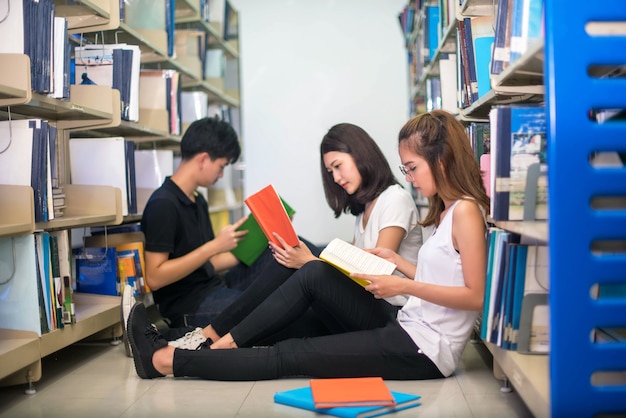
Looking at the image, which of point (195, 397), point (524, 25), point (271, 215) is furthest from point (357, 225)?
point (524, 25)

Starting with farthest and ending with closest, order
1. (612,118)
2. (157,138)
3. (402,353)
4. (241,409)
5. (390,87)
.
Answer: (390,87) < (157,138) < (402,353) < (241,409) < (612,118)

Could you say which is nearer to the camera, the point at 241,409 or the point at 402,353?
the point at 241,409

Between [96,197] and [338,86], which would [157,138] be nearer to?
[96,197]

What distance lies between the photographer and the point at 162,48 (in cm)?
388

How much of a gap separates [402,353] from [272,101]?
409 centimetres

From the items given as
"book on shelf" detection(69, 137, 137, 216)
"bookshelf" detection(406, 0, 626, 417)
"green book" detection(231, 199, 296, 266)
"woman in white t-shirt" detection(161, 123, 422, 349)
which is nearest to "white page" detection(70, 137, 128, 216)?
"book on shelf" detection(69, 137, 137, 216)

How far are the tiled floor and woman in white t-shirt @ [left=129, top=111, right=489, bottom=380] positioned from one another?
0.16 ft

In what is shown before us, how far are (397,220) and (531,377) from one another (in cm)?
95

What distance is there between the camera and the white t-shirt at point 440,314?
1992 millimetres

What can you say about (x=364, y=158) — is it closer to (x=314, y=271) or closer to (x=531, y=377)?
(x=314, y=271)

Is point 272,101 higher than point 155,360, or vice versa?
point 272,101

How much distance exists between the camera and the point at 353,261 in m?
2.09

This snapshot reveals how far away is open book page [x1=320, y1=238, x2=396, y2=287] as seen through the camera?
2059 mm

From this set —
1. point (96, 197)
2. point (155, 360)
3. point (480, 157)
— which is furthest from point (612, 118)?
point (96, 197)
